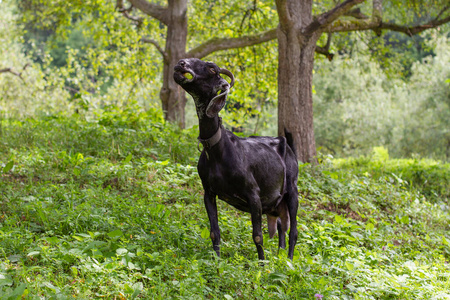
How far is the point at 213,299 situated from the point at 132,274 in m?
0.83

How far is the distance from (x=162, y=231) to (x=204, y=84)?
2036 mm

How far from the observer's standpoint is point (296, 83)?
362 inches

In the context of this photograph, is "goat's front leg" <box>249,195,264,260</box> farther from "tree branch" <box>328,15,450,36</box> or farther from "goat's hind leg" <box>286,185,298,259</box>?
"tree branch" <box>328,15,450,36</box>

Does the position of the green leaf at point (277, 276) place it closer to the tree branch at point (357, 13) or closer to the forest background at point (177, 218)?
the forest background at point (177, 218)

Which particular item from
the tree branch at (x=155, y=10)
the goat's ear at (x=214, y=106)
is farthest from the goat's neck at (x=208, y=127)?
the tree branch at (x=155, y=10)

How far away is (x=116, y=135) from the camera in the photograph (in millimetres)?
8844

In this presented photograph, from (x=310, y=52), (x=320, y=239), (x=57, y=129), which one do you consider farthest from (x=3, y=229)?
(x=310, y=52)

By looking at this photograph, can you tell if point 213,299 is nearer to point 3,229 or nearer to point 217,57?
point 3,229

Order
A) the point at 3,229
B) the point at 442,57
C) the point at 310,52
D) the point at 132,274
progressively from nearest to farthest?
the point at 132,274 < the point at 3,229 < the point at 310,52 < the point at 442,57

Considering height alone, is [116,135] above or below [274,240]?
above

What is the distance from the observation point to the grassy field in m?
3.81

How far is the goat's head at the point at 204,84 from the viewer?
381 cm

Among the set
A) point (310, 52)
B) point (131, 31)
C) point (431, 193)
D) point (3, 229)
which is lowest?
point (431, 193)

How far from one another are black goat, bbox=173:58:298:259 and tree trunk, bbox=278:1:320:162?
4.01 m
